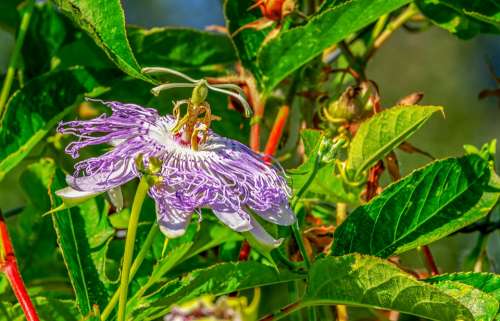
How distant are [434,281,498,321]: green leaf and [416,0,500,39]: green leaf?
0.35 meters

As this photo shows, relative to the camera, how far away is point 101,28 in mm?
735

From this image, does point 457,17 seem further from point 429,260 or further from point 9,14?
point 9,14

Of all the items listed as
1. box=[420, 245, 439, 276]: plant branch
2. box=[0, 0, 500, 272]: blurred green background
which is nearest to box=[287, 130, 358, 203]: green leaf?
box=[420, 245, 439, 276]: plant branch

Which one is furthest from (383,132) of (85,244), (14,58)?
(14,58)

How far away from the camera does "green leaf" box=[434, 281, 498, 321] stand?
693 millimetres

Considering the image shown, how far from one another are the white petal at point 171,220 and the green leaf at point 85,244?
14 cm

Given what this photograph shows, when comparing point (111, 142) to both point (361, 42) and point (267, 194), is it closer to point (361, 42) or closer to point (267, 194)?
point (267, 194)

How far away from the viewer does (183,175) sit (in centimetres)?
72

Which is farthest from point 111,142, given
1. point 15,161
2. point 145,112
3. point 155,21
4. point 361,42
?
point 155,21

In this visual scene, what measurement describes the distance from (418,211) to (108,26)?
0.31 metres

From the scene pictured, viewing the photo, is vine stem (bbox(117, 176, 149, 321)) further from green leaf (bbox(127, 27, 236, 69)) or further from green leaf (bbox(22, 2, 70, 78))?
green leaf (bbox(22, 2, 70, 78))

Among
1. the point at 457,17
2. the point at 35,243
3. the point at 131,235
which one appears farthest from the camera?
the point at 35,243

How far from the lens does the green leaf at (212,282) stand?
739mm

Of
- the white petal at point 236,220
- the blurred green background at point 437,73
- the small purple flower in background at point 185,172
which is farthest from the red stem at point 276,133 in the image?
the blurred green background at point 437,73
